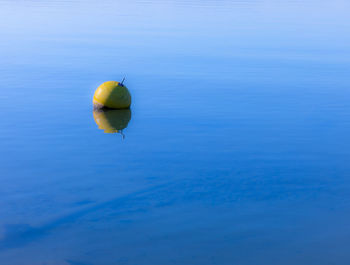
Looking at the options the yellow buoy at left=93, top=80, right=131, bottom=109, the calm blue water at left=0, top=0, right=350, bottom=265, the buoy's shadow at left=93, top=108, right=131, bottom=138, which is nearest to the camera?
the calm blue water at left=0, top=0, right=350, bottom=265

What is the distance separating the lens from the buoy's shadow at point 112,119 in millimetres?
10792

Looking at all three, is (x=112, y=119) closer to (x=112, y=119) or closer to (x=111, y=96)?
(x=112, y=119)

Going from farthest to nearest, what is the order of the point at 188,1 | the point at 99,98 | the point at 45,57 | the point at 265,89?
the point at 188,1 < the point at 45,57 < the point at 265,89 < the point at 99,98

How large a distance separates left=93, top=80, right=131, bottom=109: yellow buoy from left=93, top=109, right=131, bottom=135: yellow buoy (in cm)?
15

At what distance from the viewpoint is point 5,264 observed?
570cm

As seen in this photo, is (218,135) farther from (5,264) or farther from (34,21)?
(34,21)

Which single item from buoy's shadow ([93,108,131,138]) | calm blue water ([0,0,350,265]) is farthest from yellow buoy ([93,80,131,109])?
calm blue water ([0,0,350,265])

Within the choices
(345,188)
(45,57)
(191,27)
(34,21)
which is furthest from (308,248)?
(34,21)

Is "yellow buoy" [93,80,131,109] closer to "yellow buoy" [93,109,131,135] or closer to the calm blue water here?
"yellow buoy" [93,109,131,135]

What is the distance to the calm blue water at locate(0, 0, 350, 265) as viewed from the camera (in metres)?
6.21

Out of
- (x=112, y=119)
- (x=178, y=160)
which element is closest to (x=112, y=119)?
(x=112, y=119)

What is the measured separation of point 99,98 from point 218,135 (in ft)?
10.1

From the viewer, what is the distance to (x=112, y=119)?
11406 mm

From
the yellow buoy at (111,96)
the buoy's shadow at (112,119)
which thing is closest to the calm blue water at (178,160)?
the buoy's shadow at (112,119)
